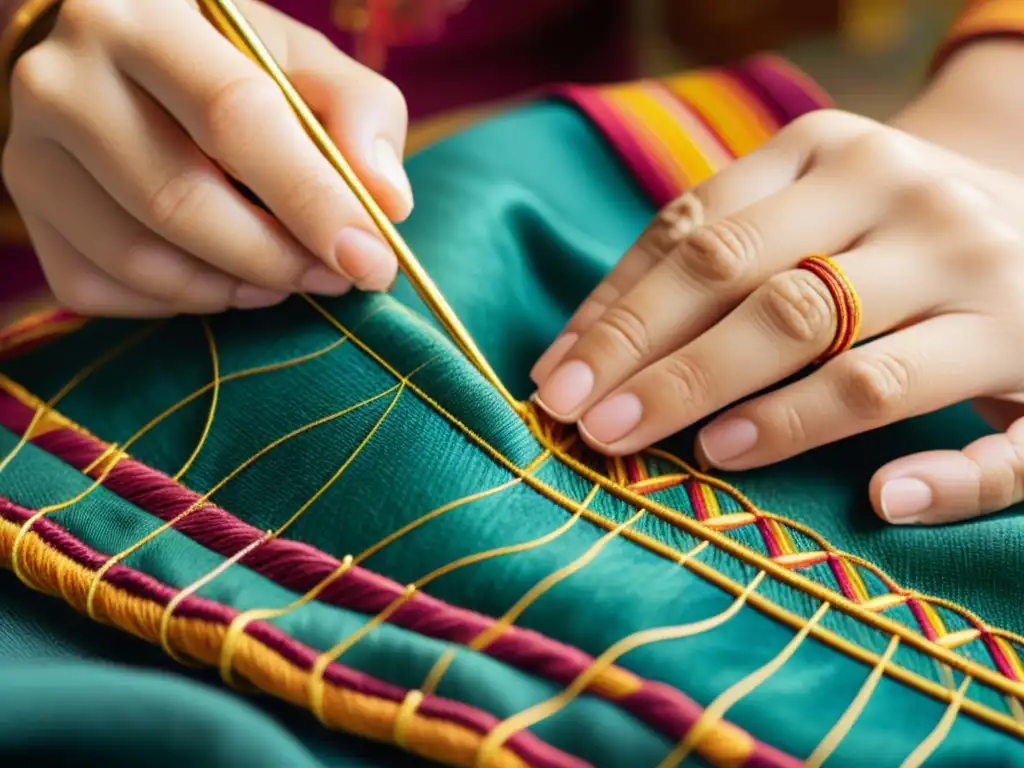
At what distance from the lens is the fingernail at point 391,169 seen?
531mm

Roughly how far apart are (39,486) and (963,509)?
1.57ft

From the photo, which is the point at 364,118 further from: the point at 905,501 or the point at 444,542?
the point at 905,501

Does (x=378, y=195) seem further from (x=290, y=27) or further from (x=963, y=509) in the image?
(x=963, y=509)

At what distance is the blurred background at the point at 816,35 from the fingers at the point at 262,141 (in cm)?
135

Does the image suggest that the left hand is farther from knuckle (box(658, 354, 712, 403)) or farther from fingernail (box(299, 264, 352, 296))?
fingernail (box(299, 264, 352, 296))

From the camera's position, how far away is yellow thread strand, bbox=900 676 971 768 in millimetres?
357

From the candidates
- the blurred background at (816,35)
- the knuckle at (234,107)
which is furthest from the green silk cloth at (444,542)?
the blurred background at (816,35)

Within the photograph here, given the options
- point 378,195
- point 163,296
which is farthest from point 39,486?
point 378,195

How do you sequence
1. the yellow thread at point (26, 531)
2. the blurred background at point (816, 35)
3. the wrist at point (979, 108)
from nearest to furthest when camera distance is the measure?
the yellow thread at point (26, 531) → the wrist at point (979, 108) → the blurred background at point (816, 35)

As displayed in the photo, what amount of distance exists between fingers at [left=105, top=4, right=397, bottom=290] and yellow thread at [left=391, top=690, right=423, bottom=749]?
232 mm

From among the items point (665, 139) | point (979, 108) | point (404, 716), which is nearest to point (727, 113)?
point (665, 139)

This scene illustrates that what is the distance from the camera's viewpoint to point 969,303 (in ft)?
1.74

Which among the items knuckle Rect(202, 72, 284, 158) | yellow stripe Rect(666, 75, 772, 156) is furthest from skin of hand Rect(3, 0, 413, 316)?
yellow stripe Rect(666, 75, 772, 156)

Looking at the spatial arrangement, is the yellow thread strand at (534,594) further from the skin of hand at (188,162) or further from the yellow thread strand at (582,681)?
the skin of hand at (188,162)
